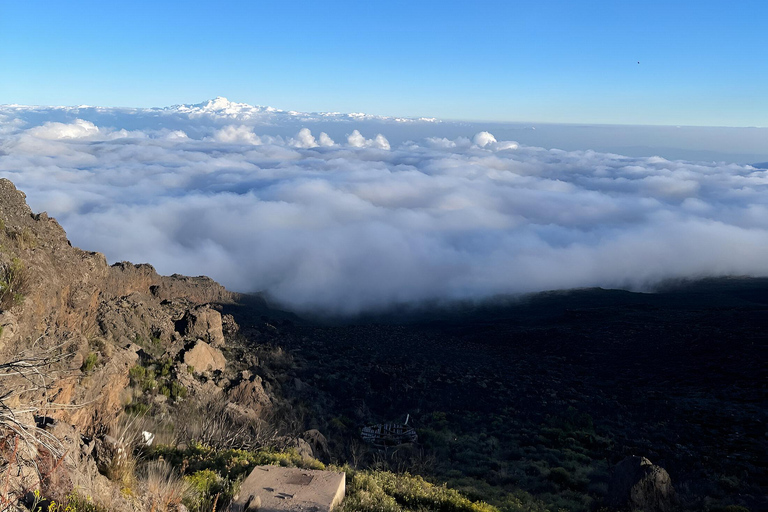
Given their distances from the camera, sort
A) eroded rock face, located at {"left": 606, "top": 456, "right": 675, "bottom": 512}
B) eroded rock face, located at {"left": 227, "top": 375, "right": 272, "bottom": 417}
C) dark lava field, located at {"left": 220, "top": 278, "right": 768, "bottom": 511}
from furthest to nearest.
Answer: eroded rock face, located at {"left": 227, "top": 375, "right": 272, "bottom": 417} → dark lava field, located at {"left": 220, "top": 278, "right": 768, "bottom": 511} → eroded rock face, located at {"left": 606, "top": 456, "right": 675, "bottom": 512}

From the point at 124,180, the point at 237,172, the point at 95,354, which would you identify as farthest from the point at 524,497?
the point at 237,172

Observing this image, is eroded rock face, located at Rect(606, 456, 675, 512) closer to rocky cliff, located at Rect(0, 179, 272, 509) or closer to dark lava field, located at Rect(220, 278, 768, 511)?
dark lava field, located at Rect(220, 278, 768, 511)

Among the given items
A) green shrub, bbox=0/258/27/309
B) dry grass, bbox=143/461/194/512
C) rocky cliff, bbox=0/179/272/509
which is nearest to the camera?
rocky cliff, bbox=0/179/272/509

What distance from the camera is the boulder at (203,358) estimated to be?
1650 centimetres

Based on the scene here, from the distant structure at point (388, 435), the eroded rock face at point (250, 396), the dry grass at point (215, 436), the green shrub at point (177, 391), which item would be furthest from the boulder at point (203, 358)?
the distant structure at point (388, 435)

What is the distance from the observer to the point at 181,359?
16.3 m

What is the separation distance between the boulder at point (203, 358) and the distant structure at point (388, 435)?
5777 mm

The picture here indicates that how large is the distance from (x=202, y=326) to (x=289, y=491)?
15289 millimetres

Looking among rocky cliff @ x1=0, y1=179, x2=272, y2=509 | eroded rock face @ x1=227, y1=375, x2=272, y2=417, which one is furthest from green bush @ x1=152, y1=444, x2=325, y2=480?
eroded rock face @ x1=227, y1=375, x2=272, y2=417

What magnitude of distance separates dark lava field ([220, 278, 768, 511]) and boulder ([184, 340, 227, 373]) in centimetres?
215

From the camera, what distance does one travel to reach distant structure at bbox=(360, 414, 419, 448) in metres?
15.6

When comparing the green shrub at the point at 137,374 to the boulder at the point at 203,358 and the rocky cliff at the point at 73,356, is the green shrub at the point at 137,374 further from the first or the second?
the boulder at the point at 203,358

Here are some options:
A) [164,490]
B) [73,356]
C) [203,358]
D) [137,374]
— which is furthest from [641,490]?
[203,358]

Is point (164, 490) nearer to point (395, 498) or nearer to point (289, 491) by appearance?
point (289, 491)
